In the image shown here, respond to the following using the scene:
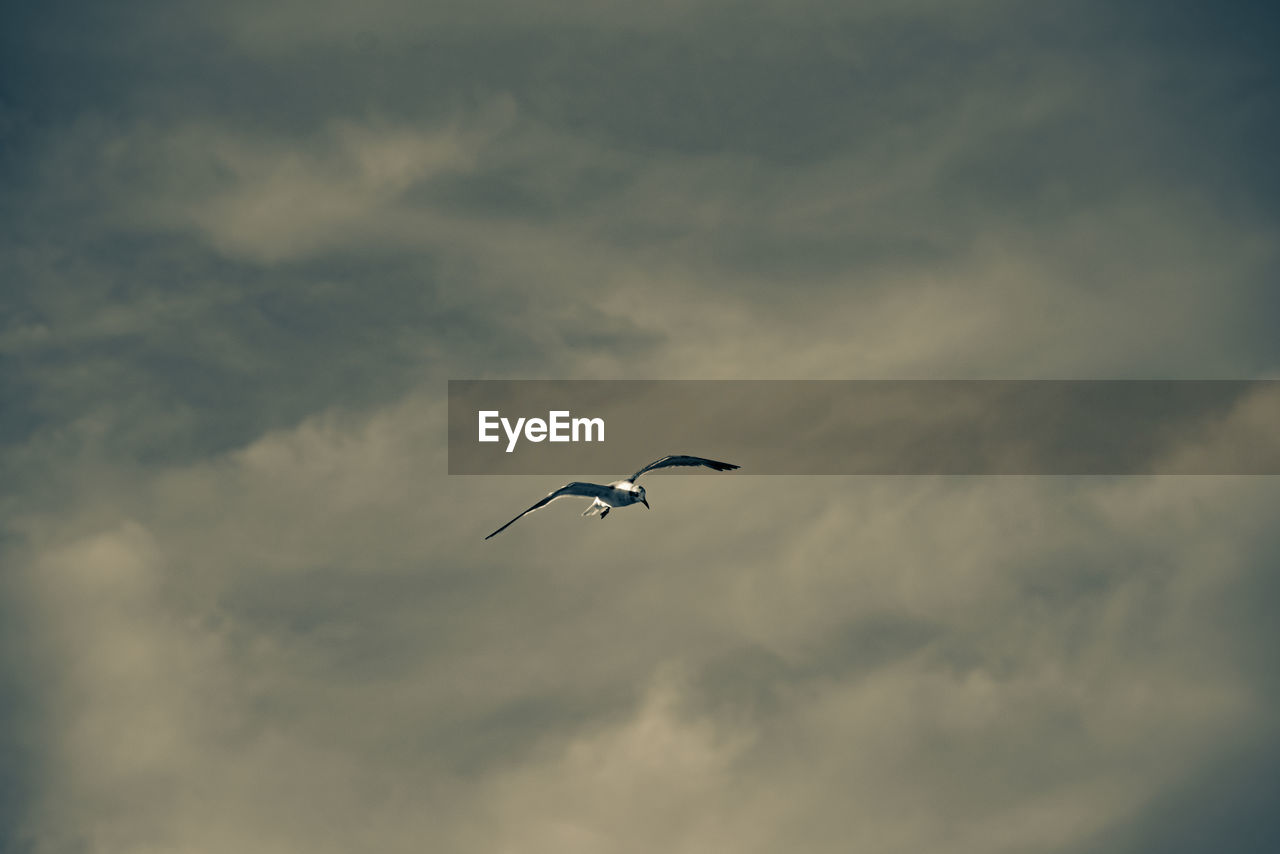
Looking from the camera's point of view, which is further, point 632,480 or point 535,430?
point 535,430

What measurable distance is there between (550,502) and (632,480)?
30.5 ft

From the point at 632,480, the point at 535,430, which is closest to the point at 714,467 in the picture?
the point at 632,480

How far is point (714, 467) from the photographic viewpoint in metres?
168

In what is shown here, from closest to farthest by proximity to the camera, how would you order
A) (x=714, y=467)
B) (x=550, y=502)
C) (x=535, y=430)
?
(x=550, y=502) < (x=714, y=467) < (x=535, y=430)

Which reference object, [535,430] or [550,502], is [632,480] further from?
[535,430]

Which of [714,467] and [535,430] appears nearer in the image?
[714,467]

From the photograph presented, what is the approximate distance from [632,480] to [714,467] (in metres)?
12.5

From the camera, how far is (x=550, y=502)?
156750 mm

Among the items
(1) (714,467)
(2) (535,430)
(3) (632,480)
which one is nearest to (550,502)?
(3) (632,480)

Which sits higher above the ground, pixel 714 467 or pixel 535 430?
pixel 535 430

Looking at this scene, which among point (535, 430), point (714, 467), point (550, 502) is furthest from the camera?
point (535, 430)

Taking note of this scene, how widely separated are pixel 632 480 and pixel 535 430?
37.8 metres

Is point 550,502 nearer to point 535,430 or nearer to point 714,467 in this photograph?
point 714,467

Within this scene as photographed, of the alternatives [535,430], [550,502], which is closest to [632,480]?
[550,502]
